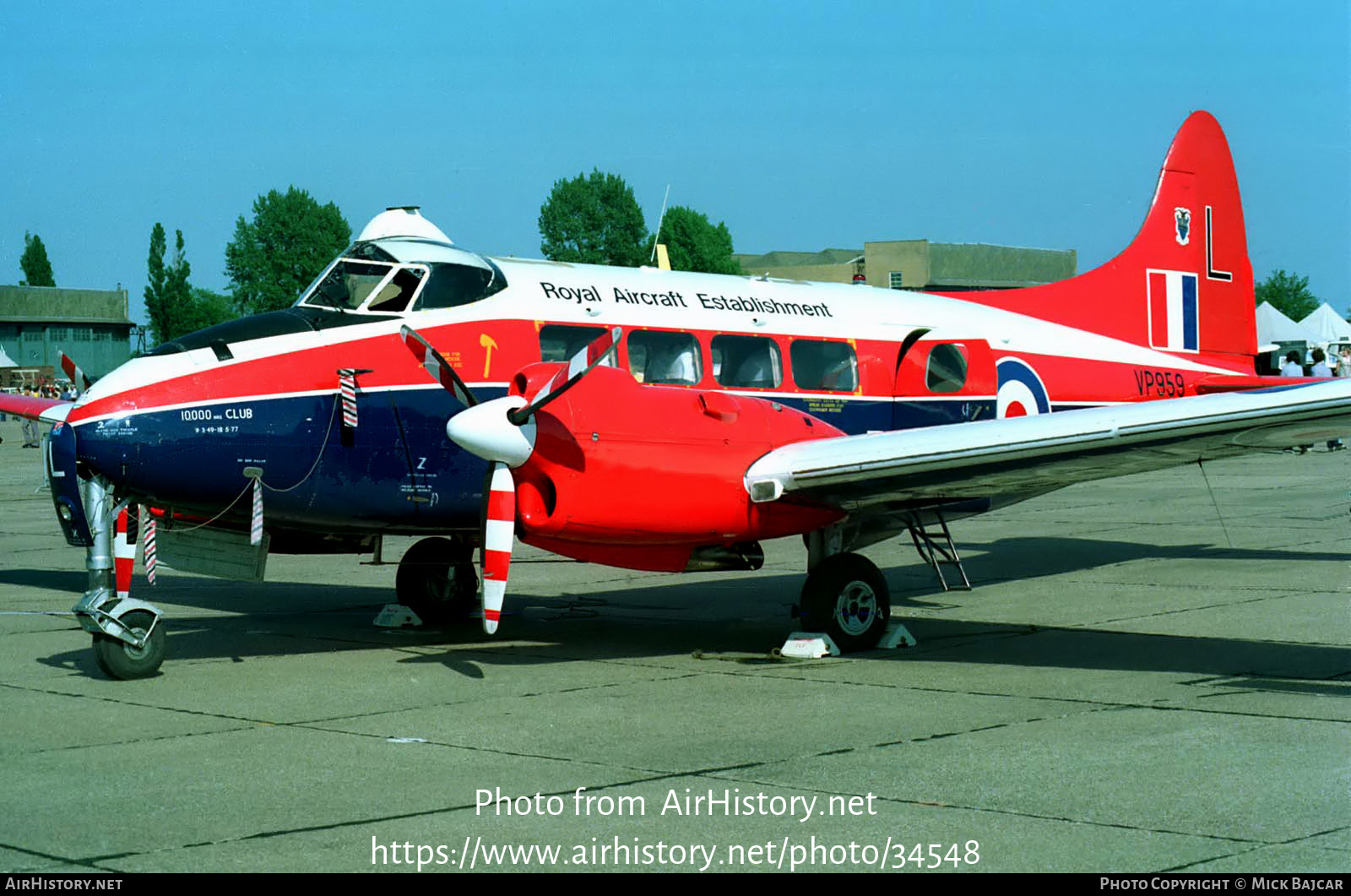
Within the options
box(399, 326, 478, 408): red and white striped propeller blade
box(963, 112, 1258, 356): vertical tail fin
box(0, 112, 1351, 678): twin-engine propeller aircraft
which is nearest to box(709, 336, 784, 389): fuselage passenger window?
box(0, 112, 1351, 678): twin-engine propeller aircraft

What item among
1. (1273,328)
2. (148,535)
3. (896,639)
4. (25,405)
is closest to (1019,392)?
(896,639)

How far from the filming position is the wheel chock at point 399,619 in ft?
45.3

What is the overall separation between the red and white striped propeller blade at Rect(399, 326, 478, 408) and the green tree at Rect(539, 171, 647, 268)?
10037cm

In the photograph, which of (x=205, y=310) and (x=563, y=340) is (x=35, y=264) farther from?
(x=563, y=340)

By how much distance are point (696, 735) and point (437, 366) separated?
363cm

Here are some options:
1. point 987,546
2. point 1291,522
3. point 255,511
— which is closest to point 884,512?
point 255,511

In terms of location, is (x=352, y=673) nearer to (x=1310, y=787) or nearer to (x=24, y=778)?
(x=24, y=778)

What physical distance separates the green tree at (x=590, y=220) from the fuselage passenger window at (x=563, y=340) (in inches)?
3901

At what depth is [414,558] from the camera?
552 inches

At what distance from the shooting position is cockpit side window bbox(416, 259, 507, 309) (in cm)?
1171

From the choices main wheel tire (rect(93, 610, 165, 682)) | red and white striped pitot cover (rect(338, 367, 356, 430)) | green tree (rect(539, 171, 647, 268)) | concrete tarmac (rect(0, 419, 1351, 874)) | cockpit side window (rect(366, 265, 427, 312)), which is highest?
green tree (rect(539, 171, 647, 268))

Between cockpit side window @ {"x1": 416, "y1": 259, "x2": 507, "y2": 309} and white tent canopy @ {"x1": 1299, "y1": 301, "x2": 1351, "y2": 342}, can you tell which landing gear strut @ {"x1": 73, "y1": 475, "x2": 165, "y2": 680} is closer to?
cockpit side window @ {"x1": 416, "y1": 259, "x2": 507, "y2": 309}

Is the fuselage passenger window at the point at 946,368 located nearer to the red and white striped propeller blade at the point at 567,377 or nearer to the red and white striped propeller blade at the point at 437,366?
the red and white striped propeller blade at the point at 567,377

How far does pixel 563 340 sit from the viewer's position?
12109 mm
